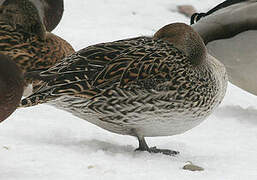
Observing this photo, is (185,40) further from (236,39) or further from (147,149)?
(236,39)

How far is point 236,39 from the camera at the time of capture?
22.5 feet

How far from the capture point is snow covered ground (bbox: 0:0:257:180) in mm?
4125

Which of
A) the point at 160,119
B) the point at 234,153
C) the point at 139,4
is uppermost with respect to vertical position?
the point at 160,119

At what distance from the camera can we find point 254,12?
22.5ft

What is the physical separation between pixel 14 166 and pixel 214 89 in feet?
5.17

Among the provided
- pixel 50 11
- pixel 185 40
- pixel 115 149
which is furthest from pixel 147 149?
pixel 50 11

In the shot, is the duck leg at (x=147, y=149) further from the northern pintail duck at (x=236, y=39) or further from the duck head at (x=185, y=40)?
the northern pintail duck at (x=236, y=39)

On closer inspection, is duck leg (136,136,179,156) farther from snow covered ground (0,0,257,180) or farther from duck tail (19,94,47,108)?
duck tail (19,94,47,108)

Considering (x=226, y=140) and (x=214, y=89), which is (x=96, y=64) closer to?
(x=214, y=89)

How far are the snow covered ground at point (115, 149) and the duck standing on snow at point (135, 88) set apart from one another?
0.22 metres

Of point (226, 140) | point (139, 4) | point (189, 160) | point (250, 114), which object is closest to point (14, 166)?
point (189, 160)

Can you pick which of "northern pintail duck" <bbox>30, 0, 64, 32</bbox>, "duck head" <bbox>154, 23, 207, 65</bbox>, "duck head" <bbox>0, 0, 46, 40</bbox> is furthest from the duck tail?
"northern pintail duck" <bbox>30, 0, 64, 32</bbox>

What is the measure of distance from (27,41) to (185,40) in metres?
1.75

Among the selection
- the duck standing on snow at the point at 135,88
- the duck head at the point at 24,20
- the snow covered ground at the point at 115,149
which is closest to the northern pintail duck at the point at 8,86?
the snow covered ground at the point at 115,149
